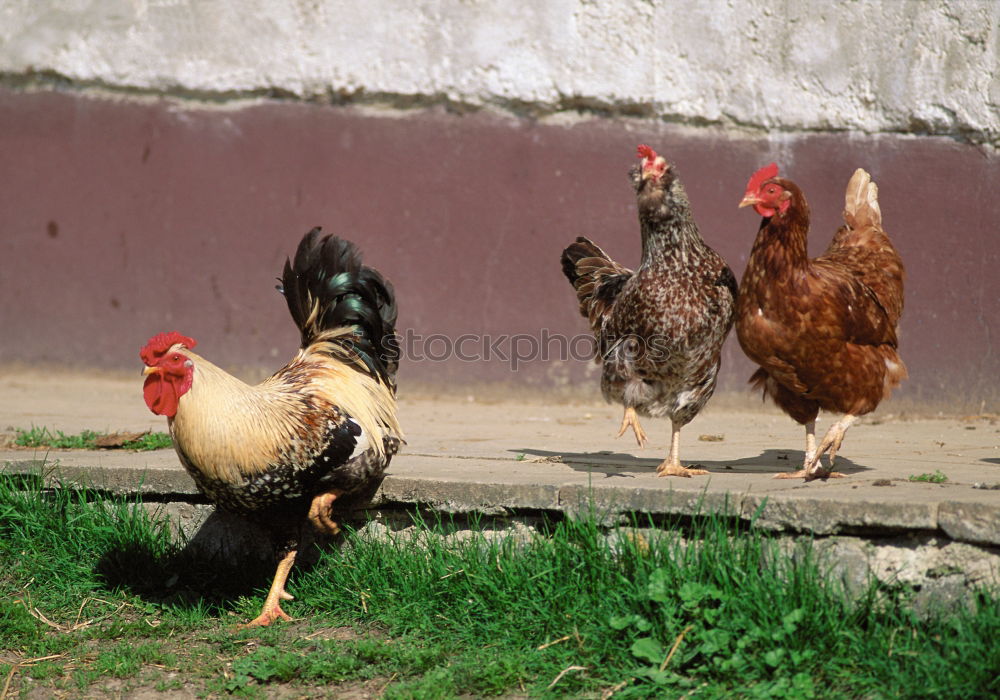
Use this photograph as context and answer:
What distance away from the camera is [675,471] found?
4.46 m

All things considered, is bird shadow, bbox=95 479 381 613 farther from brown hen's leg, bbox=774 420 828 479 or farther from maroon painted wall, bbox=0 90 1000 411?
maroon painted wall, bbox=0 90 1000 411

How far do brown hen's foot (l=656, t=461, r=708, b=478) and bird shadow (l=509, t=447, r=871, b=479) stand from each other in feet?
0.33

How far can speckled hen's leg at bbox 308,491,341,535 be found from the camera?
157 inches

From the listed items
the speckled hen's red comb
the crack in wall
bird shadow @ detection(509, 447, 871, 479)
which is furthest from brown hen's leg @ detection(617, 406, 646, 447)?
the crack in wall

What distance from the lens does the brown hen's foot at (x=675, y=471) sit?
14.6 ft

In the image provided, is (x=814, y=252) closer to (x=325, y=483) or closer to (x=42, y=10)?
(x=325, y=483)

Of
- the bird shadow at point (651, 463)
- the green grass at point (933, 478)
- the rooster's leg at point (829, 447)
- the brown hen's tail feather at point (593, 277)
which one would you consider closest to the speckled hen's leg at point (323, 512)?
the bird shadow at point (651, 463)

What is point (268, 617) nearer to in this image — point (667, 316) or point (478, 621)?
point (478, 621)

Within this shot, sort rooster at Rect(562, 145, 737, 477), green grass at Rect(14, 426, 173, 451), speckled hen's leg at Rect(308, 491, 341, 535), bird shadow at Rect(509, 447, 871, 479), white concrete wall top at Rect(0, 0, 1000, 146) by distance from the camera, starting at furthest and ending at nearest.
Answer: white concrete wall top at Rect(0, 0, 1000, 146) → green grass at Rect(14, 426, 173, 451) → bird shadow at Rect(509, 447, 871, 479) → rooster at Rect(562, 145, 737, 477) → speckled hen's leg at Rect(308, 491, 341, 535)

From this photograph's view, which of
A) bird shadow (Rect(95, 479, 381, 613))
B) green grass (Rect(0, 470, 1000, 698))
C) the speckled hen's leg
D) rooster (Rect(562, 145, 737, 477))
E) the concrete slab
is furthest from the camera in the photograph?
rooster (Rect(562, 145, 737, 477))

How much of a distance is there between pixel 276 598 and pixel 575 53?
510cm

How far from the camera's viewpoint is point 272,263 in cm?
806

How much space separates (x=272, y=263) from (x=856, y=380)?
5.20 m

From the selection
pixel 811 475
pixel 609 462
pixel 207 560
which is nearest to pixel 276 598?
pixel 207 560
